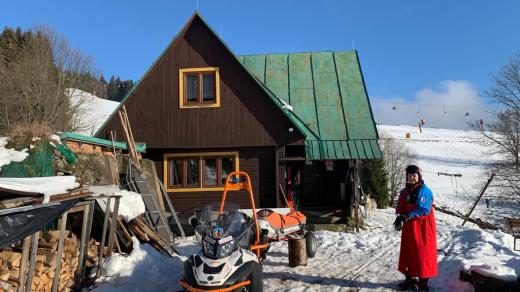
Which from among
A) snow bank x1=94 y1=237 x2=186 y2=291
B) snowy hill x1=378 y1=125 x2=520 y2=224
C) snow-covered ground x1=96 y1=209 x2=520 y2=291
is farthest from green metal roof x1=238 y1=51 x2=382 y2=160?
snowy hill x1=378 y1=125 x2=520 y2=224

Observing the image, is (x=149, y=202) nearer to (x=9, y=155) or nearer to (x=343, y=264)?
(x=9, y=155)

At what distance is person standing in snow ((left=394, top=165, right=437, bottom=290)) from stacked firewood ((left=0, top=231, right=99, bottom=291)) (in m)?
4.87

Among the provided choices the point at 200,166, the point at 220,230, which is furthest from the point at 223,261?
the point at 200,166

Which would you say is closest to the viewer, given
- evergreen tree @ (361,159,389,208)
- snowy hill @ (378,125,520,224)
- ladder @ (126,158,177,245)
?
ladder @ (126,158,177,245)

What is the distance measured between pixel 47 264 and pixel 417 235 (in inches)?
204

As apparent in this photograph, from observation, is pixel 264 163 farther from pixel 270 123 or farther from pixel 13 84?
pixel 13 84

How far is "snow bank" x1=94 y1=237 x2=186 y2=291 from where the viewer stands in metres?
6.76

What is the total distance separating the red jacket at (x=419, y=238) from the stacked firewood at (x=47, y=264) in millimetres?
4916

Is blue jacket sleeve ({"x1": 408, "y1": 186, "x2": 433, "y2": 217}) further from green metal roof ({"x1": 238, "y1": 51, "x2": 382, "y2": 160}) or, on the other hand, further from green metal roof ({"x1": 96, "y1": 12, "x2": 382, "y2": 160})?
green metal roof ({"x1": 238, "y1": 51, "x2": 382, "y2": 160})

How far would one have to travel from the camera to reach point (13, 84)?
30.5m

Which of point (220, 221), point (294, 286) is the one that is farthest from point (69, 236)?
point (294, 286)

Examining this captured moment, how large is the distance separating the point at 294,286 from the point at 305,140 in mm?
8611

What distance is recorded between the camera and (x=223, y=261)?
5238 mm

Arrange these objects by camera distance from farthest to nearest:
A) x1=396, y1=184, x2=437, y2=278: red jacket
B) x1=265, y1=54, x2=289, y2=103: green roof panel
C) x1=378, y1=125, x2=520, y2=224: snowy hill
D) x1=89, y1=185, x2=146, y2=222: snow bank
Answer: x1=378, y1=125, x2=520, y2=224: snowy hill → x1=265, y1=54, x2=289, y2=103: green roof panel → x1=89, y1=185, x2=146, y2=222: snow bank → x1=396, y1=184, x2=437, y2=278: red jacket
